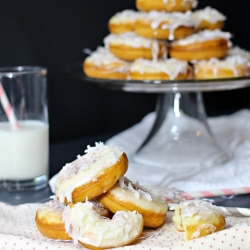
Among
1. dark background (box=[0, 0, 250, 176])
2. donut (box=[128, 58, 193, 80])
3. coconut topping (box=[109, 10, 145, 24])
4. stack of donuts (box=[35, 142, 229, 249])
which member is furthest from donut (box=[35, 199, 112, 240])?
dark background (box=[0, 0, 250, 176])

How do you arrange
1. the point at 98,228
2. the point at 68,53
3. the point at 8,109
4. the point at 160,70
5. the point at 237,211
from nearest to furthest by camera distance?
the point at 98,228
the point at 237,211
the point at 8,109
the point at 160,70
the point at 68,53

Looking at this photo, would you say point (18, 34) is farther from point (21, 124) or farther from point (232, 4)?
point (232, 4)

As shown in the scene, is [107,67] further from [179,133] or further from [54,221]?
[54,221]

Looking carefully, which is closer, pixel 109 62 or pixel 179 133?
pixel 109 62

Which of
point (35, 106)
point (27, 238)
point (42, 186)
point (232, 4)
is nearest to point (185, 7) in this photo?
point (35, 106)

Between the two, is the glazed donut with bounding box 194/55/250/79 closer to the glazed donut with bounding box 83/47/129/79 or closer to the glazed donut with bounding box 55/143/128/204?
the glazed donut with bounding box 83/47/129/79

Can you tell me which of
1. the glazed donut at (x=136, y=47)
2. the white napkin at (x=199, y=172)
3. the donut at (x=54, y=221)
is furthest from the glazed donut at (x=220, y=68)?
the donut at (x=54, y=221)

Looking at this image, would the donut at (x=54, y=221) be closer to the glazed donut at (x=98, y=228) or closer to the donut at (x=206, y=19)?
the glazed donut at (x=98, y=228)

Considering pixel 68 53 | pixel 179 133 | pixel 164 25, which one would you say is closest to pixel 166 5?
pixel 164 25
